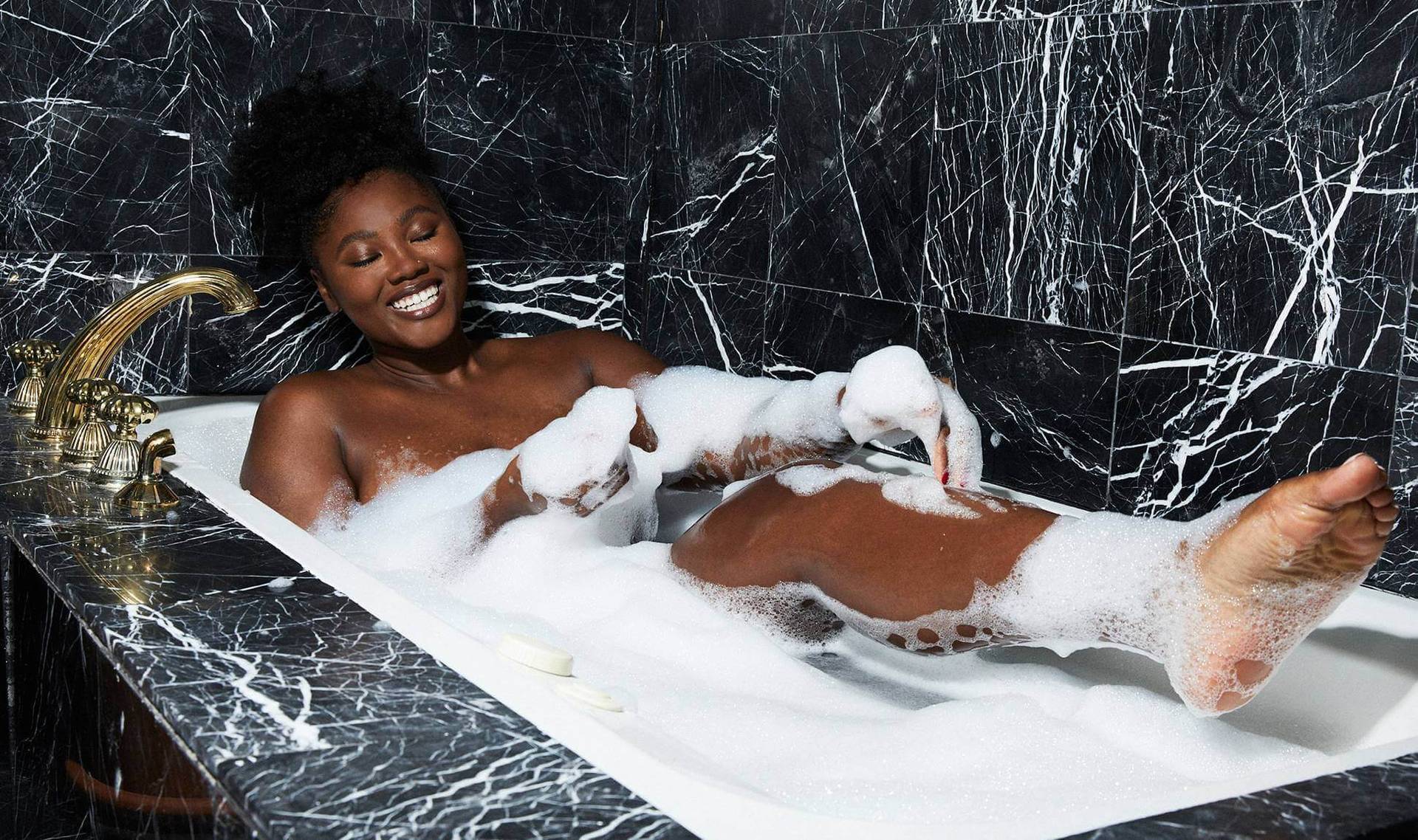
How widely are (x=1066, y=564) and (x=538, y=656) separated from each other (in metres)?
0.45

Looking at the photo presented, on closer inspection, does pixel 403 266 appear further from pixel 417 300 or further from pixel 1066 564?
pixel 1066 564

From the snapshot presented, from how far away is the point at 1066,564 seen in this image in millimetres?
1143

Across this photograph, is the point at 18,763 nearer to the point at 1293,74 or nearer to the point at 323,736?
the point at 323,736

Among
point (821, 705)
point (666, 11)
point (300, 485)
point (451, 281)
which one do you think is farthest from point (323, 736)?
point (666, 11)

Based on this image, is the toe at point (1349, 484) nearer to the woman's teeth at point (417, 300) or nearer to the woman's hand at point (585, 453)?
the woman's hand at point (585, 453)

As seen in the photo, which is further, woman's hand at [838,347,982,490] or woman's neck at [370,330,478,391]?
woman's neck at [370,330,478,391]

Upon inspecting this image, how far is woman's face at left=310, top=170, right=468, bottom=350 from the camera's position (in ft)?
5.99

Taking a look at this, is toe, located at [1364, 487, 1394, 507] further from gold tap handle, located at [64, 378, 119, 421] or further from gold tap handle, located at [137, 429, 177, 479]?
gold tap handle, located at [64, 378, 119, 421]

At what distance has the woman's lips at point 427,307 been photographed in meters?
1.83

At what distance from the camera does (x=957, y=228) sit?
199 cm

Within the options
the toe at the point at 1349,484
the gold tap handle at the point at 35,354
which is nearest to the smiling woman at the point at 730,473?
the toe at the point at 1349,484

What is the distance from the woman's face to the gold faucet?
0.14 meters

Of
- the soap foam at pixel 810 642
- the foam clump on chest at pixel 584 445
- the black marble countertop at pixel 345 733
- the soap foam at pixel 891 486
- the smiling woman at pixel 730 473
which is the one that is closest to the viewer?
the black marble countertop at pixel 345 733

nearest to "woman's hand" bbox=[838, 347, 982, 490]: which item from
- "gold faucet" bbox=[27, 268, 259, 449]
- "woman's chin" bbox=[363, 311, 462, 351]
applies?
"woman's chin" bbox=[363, 311, 462, 351]
